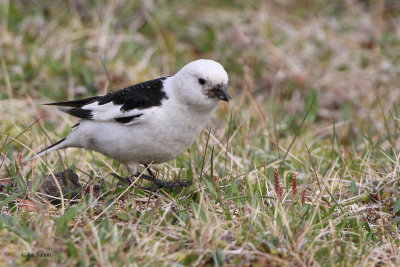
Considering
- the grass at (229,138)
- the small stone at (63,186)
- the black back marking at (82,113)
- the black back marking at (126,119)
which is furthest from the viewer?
the black back marking at (82,113)

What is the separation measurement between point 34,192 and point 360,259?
195 centimetres

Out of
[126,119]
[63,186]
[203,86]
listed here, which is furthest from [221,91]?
[63,186]

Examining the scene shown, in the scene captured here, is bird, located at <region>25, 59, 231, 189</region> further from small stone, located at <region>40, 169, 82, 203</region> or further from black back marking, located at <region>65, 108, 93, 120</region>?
small stone, located at <region>40, 169, 82, 203</region>

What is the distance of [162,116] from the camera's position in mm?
3898

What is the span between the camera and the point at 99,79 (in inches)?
264

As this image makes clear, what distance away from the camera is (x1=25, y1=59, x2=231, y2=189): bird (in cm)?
390

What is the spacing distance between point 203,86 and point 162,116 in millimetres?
332

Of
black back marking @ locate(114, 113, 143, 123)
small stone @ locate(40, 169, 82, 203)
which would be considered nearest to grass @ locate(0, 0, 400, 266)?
small stone @ locate(40, 169, 82, 203)

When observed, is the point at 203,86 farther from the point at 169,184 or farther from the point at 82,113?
the point at 82,113

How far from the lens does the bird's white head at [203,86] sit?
3887mm

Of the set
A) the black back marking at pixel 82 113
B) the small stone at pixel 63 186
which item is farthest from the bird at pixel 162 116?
the small stone at pixel 63 186

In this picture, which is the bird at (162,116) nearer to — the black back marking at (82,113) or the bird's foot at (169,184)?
the bird's foot at (169,184)

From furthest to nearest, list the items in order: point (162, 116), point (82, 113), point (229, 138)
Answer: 1. point (229, 138)
2. point (82, 113)
3. point (162, 116)

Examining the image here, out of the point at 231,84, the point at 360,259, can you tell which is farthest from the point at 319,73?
the point at 360,259
